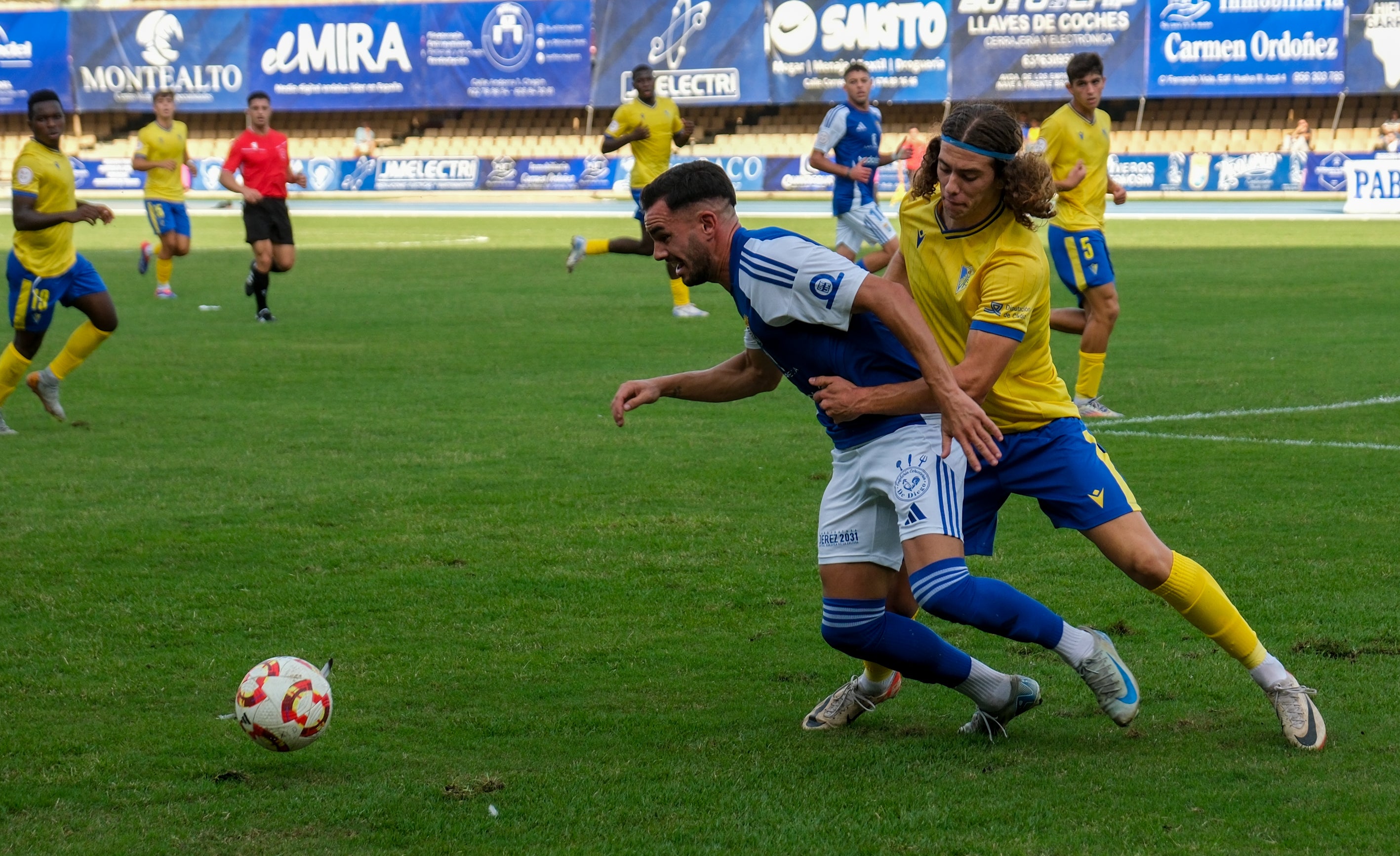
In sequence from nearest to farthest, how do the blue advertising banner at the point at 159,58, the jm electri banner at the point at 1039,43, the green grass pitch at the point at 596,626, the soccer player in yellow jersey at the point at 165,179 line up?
the green grass pitch at the point at 596,626 < the soccer player in yellow jersey at the point at 165,179 < the jm electri banner at the point at 1039,43 < the blue advertising banner at the point at 159,58

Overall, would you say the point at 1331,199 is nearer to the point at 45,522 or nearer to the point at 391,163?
the point at 391,163

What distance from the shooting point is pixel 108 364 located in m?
13.2

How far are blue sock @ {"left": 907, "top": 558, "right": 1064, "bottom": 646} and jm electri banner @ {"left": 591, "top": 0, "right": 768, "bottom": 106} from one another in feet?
140

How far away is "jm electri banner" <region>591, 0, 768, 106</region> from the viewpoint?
149 ft

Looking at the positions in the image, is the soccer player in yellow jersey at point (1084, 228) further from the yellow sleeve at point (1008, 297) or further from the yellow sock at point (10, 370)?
the yellow sock at point (10, 370)

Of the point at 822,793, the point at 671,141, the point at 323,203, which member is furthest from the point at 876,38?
the point at 822,793

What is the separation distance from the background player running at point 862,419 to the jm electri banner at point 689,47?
42.4 metres

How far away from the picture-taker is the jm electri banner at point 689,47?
45562 mm

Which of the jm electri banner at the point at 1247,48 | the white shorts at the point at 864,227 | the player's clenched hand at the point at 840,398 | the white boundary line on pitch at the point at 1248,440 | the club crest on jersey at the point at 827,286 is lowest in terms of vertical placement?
the white boundary line on pitch at the point at 1248,440

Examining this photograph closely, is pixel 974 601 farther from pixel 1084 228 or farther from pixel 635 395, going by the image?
pixel 1084 228

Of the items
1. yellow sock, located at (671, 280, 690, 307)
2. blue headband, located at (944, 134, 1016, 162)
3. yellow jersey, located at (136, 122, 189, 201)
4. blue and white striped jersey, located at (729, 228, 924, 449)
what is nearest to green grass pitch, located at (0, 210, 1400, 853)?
blue and white striped jersey, located at (729, 228, 924, 449)

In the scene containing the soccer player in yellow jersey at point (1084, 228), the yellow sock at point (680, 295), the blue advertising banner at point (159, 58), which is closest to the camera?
the soccer player in yellow jersey at point (1084, 228)

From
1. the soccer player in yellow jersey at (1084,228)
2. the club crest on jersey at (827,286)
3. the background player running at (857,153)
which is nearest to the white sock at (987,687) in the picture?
the club crest on jersey at (827,286)

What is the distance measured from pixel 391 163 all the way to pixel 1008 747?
45401 millimetres
